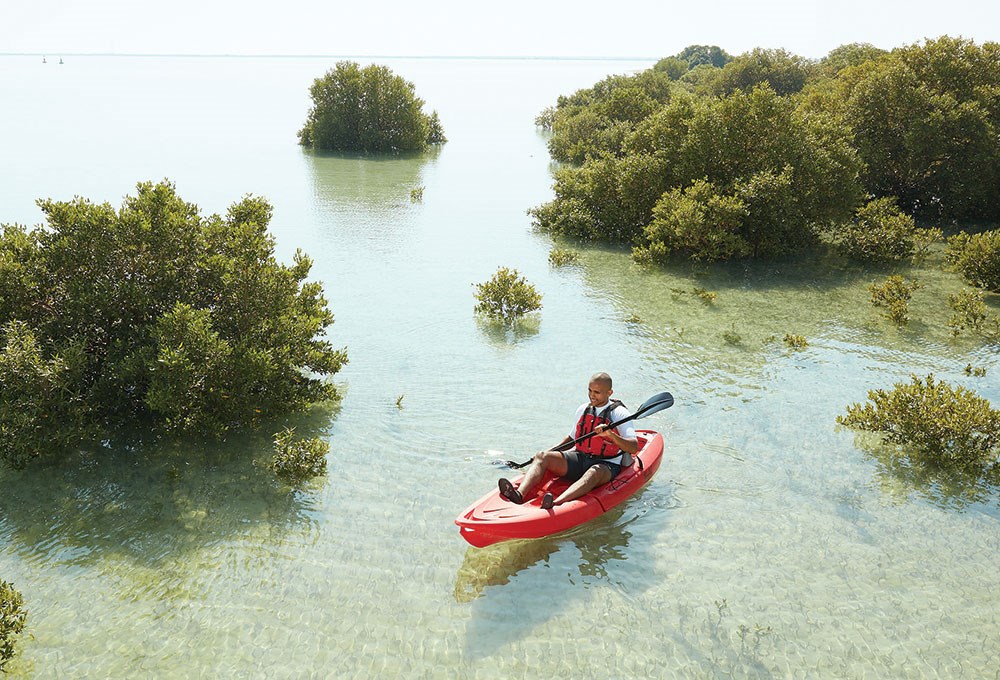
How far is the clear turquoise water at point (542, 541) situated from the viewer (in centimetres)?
866

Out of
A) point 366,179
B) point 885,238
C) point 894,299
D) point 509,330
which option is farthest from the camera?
point 366,179

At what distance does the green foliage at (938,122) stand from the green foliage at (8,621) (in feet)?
103

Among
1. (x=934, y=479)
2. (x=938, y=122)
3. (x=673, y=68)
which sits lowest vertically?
(x=934, y=479)

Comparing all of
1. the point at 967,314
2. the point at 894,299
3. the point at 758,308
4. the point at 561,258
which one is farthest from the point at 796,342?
the point at 561,258

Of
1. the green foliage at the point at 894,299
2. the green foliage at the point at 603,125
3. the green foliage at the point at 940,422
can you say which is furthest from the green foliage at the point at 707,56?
the green foliage at the point at 940,422

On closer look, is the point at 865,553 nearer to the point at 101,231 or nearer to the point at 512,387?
the point at 512,387

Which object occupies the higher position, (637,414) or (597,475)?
(637,414)

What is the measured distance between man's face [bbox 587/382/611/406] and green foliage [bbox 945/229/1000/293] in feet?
56.8

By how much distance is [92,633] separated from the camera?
28.4ft

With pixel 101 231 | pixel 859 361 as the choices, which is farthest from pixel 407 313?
pixel 859 361

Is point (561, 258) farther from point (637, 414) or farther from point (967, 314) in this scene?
point (637, 414)

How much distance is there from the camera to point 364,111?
2056 inches

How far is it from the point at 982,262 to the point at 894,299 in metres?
4.25

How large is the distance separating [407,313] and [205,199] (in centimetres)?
2003
